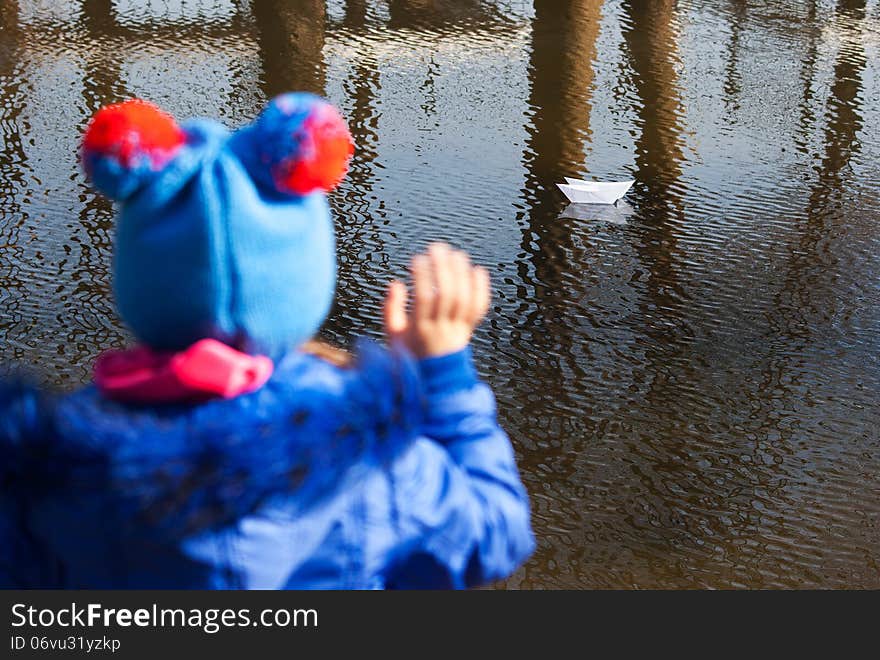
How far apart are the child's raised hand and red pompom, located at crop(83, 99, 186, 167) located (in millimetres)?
319

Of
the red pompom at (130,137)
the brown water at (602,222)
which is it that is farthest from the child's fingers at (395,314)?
the brown water at (602,222)

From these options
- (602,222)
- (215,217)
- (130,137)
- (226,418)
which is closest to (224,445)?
(226,418)

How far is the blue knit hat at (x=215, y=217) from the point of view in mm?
1259

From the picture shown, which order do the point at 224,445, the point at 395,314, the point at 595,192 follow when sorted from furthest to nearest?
1. the point at 595,192
2. the point at 395,314
3. the point at 224,445

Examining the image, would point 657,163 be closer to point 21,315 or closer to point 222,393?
point 21,315

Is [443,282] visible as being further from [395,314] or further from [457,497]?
[457,497]

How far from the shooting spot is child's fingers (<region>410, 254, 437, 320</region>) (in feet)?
4.56

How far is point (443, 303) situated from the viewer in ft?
4.55

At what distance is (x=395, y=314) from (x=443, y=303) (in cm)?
10

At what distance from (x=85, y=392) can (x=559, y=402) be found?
3.83m

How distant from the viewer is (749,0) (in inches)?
502

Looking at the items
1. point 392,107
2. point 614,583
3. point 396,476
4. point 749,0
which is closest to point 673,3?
point 749,0

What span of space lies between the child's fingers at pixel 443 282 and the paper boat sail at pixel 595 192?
5885 mm

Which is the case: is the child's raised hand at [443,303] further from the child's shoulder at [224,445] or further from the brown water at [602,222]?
the brown water at [602,222]
